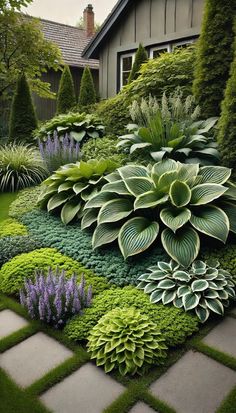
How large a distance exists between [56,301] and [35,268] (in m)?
0.63

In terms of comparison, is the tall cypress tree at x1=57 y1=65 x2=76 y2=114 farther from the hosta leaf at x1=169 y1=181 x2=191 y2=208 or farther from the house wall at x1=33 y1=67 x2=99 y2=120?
the hosta leaf at x1=169 y1=181 x2=191 y2=208

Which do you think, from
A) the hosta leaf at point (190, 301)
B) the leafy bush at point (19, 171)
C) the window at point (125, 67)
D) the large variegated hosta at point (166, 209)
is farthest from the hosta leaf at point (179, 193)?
the window at point (125, 67)

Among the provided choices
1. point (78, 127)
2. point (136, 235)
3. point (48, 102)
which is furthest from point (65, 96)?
point (136, 235)

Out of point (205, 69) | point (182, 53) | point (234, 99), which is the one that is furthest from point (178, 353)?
point (182, 53)

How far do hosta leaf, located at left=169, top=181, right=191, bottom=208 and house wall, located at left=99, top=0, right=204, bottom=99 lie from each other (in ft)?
20.0

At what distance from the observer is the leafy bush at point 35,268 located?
267 centimetres

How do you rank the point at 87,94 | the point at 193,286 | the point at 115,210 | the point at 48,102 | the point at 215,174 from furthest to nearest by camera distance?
the point at 48,102 < the point at 87,94 < the point at 215,174 < the point at 115,210 < the point at 193,286

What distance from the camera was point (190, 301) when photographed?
2312mm

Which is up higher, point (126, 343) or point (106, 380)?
point (126, 343)

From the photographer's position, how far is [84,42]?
1727cm

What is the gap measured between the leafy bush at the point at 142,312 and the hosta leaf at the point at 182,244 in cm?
43

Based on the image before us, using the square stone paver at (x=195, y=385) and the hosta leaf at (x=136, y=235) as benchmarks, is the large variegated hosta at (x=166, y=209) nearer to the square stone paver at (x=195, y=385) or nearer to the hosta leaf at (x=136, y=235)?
the hosta leaf at (x=136, y=235)

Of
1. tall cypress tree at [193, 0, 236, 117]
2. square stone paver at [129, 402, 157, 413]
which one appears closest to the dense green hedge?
square stone paver at [129, 402, 157, 413]

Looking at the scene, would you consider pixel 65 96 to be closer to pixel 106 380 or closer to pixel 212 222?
pixel 212 222
